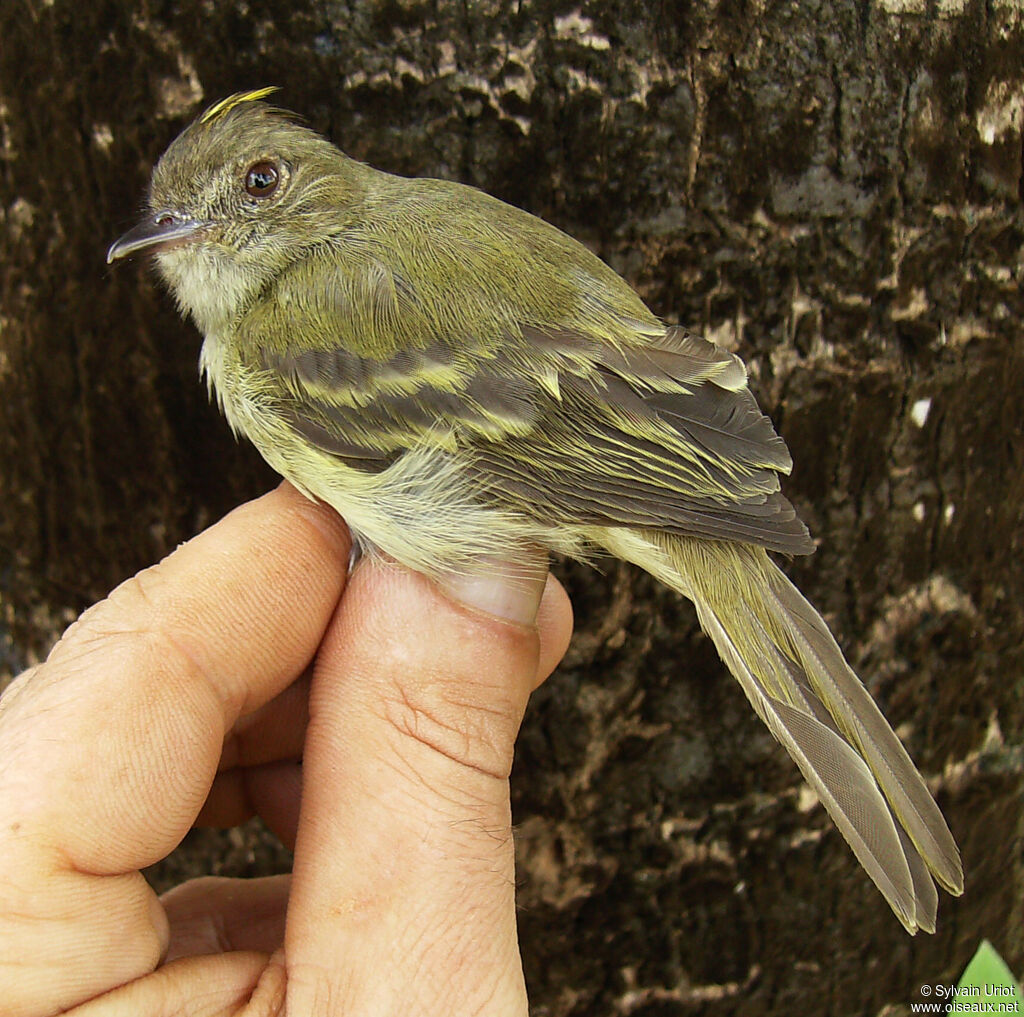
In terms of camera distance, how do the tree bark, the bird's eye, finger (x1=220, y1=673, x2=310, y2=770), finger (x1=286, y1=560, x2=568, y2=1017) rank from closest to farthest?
finger (x1=286, y1=560, x2=568, y2=1017), the tree bark, finger (x1=220, y1=673, x2=310, y2=770), the bird's eye

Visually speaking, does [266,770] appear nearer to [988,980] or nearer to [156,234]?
[156,234]

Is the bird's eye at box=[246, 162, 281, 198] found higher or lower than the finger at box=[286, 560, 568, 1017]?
higher

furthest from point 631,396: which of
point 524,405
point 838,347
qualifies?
point 838,347

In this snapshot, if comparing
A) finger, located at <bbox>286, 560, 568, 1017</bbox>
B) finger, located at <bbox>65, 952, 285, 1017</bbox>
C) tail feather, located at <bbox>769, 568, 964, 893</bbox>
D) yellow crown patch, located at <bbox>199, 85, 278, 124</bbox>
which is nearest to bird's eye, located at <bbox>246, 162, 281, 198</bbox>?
yellow crown patch, located at <bbox>199, 85, 278, 124</bbox>

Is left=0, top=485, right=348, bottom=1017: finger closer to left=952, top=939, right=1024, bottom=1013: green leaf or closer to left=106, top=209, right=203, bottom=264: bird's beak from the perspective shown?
left=106, top=209, right=203, bottom=264: bird's beak

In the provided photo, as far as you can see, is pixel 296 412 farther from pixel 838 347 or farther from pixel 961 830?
pixel 961 830

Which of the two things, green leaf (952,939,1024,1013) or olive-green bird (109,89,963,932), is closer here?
green leaf (952,939,1024,1013)

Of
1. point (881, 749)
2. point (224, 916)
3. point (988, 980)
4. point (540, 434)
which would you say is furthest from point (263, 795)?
point (988, 980)

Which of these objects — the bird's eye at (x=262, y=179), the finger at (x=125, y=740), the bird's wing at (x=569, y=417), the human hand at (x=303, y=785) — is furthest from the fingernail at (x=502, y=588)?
the bird's eye at (x=262, y=179)
